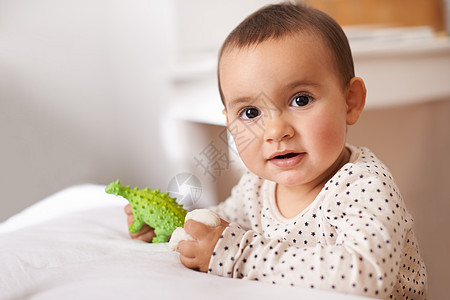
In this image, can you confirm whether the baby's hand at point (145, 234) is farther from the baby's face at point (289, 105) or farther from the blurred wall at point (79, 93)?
the blurred wall at point (79, 93)

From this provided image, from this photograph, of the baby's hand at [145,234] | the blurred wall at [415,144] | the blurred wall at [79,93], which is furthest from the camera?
the blurred wall at [415,144]

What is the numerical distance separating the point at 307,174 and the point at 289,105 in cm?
10

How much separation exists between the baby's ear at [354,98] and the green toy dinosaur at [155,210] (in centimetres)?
29

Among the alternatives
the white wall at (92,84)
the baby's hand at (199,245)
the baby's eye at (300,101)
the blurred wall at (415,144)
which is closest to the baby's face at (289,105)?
the baby's eye at (300,101)

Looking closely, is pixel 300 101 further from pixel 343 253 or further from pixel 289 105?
pixel 343 253

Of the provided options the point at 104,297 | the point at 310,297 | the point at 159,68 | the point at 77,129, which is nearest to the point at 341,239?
the point at 310,297

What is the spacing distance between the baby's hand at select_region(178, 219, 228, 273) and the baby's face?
129mm

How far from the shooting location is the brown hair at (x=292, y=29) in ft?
1.99

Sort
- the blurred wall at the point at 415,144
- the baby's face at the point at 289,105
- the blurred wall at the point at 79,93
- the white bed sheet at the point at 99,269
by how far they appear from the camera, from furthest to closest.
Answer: the blurred wall at the point at 415,144 → the blurred wall at the point at 79,93 → the baby's face at the point at 289,105 → the white bed sheet at the point at 99,269

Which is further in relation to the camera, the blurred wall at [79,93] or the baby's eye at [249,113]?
the blurred wall at [79,93]

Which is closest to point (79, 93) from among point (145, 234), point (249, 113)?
point (145, 234)

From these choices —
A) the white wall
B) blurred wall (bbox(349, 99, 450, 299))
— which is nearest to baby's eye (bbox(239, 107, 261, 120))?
the white wall

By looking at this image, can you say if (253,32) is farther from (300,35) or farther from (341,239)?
(341,239)

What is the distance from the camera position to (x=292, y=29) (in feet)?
1.98
